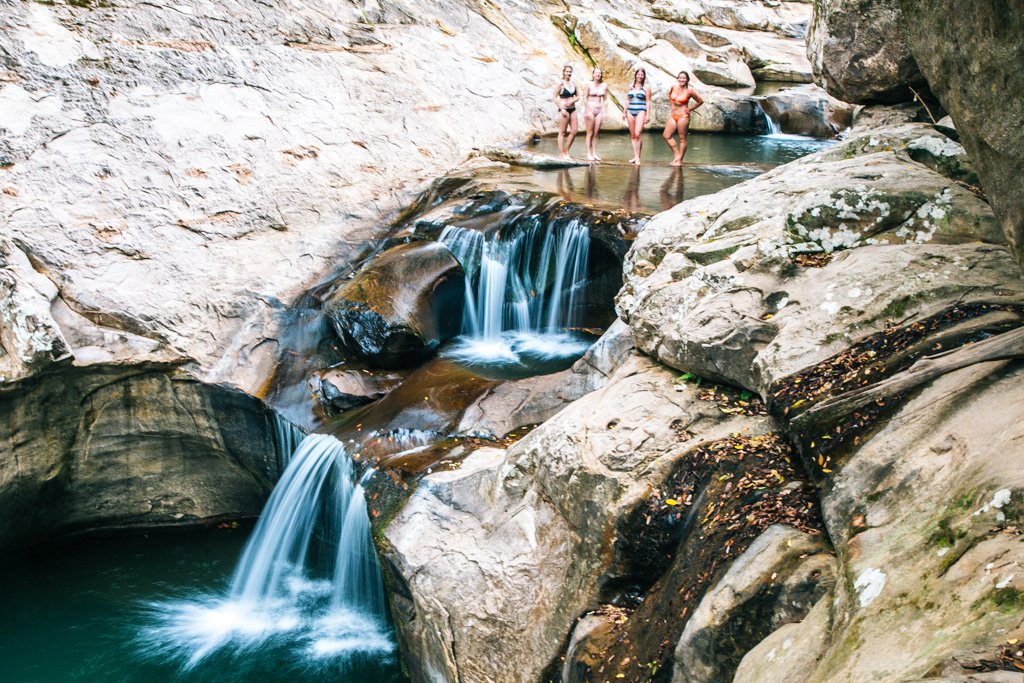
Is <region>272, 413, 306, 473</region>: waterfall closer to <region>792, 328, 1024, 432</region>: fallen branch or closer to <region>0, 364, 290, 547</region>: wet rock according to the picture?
<region>0, 364, 290, 547</region>: wet rock

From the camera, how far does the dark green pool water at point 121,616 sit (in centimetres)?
698

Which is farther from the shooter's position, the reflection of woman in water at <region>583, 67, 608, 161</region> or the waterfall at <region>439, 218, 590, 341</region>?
the reflection of woman in water at <region>583, 67, 608, 161</region>

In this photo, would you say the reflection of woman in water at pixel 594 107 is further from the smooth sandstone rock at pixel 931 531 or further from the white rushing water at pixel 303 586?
the smooth sandstone rock at pixel 931 531

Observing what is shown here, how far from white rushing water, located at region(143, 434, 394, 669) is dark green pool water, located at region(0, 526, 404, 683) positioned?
0.42 ft

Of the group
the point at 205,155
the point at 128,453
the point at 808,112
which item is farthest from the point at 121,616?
the point at 808,112

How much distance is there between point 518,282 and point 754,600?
673 cm

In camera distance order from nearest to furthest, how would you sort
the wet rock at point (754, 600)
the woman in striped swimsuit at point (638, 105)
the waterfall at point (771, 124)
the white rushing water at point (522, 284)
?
the wet rock at point (754, 600), the white rushing water at point (522, 284), the woman in striped swimsuit at point (638, 105), the waterfall at point (771, 124)

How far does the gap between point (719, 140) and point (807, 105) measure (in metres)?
2.58

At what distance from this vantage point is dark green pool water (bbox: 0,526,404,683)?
22.9 ft

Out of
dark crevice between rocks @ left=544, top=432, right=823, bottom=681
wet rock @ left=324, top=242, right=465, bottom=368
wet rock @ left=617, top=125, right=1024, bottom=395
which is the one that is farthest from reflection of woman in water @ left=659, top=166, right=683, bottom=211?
dark crevice between rocks @ left=544, top=432, right=823, bottom=681

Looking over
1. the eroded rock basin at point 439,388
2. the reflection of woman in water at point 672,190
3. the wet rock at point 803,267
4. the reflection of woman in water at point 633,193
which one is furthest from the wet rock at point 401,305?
the wet rock at point 803,267

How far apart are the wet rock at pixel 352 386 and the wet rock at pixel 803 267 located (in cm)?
336

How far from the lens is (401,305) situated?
886 cm

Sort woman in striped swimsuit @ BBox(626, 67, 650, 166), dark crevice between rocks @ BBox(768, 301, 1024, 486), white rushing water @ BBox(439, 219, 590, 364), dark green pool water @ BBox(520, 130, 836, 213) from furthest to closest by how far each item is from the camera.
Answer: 1. woman in striped swimsuit @ BBox(626, 67, 650, 166)
2. dark green pool water @ BBox(520, 130, 836, 213)
3. white rushing water @ BBox(439, 219, 590, 364)
4. dark crevice between rocks @ BBox(768, 301, 1024, 486)
